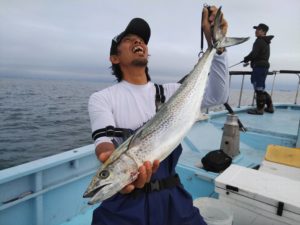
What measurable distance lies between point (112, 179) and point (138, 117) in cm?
82

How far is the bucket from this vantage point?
2.52m

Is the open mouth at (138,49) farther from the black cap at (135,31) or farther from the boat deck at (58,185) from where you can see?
the boat deck at (58,185)

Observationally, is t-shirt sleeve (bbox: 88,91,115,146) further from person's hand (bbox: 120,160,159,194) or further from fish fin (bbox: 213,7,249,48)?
fish fin (bbox: 213,7,249,48)

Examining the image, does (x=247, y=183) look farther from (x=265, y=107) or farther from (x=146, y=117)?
(x=265, y=107)

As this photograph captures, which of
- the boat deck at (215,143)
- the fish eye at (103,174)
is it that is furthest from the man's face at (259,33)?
the fish eye at (103,174)

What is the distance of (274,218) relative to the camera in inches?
95.7

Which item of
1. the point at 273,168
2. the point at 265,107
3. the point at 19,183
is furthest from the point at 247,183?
the point at 265,107

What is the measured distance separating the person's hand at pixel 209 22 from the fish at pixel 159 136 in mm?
59

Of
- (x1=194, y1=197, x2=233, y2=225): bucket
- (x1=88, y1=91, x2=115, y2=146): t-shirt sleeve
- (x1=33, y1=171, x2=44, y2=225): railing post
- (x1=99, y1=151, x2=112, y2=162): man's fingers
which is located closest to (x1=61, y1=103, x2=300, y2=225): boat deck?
(x1=33, y1=171, x2=44, y2=225): railing post

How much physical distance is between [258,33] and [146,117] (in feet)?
23.9

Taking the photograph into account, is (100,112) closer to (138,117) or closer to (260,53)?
(138,117)

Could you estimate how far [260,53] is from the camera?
320 inches

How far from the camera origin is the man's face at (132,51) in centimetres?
233

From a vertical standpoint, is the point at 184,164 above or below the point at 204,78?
below
